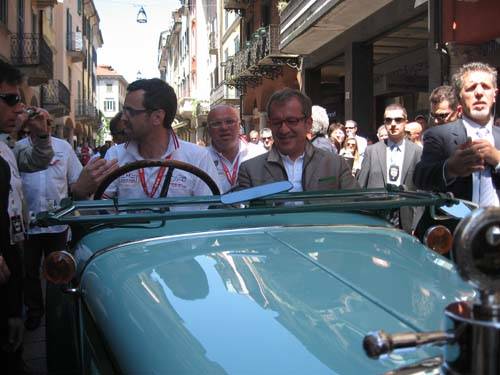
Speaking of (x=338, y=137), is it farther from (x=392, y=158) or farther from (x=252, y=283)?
(x=252, y=283)

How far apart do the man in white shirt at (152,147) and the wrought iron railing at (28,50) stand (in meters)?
19.0

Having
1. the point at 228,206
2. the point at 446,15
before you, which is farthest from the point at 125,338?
the point at 446,15

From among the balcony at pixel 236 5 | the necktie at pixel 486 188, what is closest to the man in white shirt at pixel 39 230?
the necktie at pixel 486 188

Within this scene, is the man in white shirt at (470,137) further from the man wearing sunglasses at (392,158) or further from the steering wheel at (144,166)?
the man wearing sunglasses at (392,158)

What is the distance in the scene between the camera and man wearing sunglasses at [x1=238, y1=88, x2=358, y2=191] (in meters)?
3.28

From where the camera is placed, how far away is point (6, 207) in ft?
10.2

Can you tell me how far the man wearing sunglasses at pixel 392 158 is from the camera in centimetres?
516

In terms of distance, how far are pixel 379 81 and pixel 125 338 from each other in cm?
1461

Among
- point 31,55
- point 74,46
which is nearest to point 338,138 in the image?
point 31,55

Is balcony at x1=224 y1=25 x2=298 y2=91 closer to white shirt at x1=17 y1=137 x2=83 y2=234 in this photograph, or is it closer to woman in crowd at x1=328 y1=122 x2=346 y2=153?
woman in crowd at x1=328 y1=122 x2=346 y2=153

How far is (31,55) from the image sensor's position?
2114 centimetres

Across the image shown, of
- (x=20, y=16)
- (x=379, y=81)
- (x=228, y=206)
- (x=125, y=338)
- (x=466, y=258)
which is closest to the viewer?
(x=466, y=258)

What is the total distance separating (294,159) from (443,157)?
84cm

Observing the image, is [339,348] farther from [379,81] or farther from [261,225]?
[379,81]
